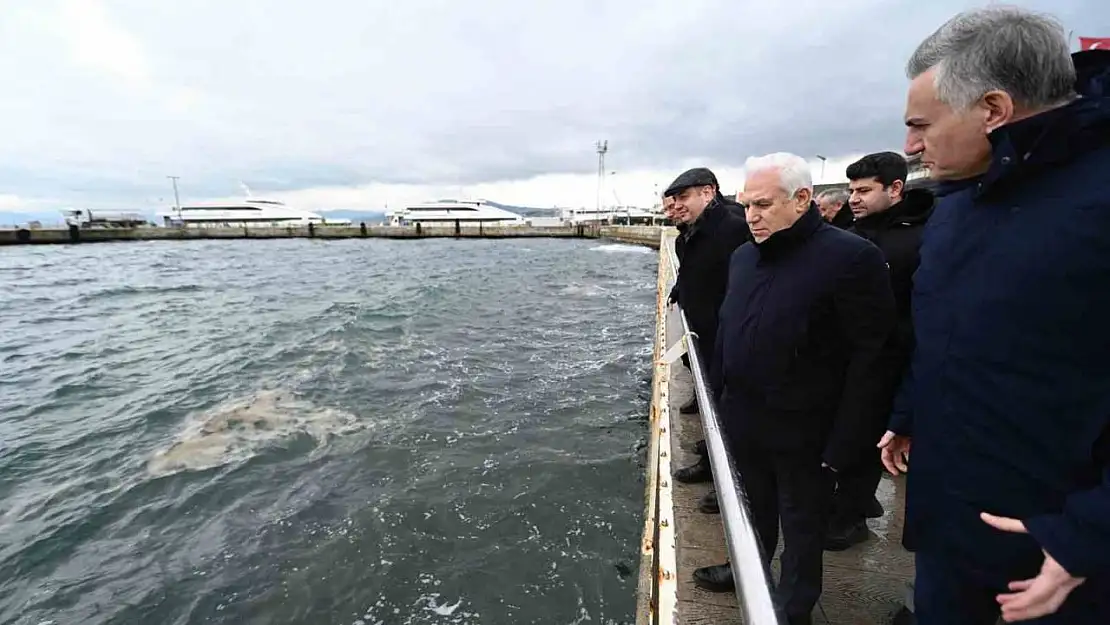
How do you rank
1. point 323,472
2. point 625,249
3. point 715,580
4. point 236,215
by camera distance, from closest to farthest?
point 715,580
point 323,472
point 625,249
point 236,215

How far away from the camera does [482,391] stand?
8.40 metres

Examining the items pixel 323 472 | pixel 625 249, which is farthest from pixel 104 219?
pixel 323 472

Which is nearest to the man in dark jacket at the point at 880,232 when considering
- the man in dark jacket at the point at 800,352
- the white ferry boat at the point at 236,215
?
the man in dark jacket at the point at 800,352

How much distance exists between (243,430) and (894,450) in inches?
309

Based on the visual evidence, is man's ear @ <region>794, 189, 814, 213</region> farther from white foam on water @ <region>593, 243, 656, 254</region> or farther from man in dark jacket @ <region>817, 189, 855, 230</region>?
white foam on water @ <region>593, 243, 656, 254</region>

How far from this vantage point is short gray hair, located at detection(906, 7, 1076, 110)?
1062 millimetres

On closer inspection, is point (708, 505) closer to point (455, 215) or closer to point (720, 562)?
point (720, 562)

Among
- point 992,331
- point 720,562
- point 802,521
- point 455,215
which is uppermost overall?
point 455,215

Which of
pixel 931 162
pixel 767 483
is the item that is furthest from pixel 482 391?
pixel 931 162

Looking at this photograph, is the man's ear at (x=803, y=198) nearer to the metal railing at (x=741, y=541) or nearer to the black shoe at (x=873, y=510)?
the metal railing at (x=741, y=541)

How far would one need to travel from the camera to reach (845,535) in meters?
2.68

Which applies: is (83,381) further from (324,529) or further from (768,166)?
(768,166)

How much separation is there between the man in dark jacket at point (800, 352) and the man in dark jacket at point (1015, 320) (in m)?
0.49

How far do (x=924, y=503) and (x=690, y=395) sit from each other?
10.9ft
